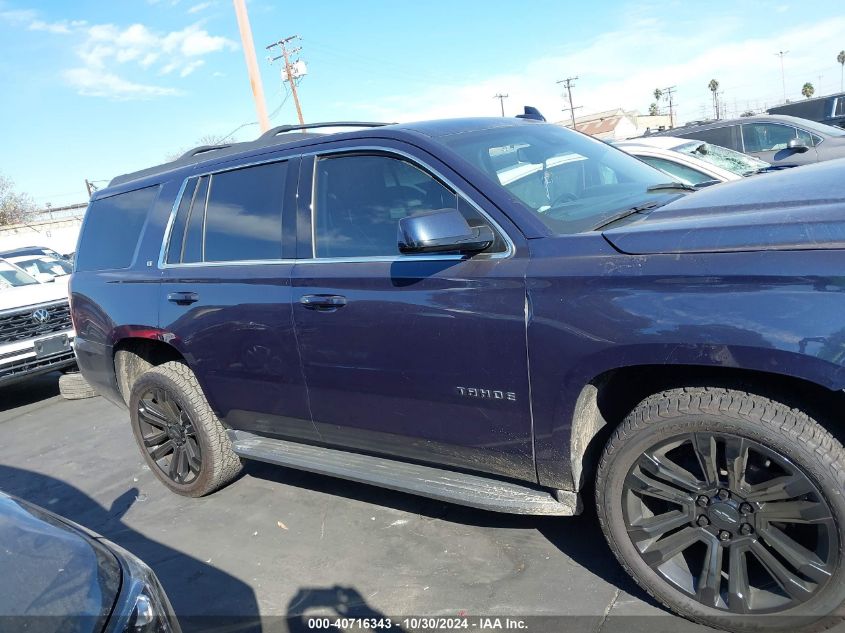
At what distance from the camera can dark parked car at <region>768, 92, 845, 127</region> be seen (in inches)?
590

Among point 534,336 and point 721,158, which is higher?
point 721,158

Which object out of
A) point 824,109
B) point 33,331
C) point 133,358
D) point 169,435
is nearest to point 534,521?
point 169,435

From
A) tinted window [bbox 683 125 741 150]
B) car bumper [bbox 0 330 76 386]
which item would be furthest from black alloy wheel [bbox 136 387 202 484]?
tinted window [bbox 683 125 741 150]

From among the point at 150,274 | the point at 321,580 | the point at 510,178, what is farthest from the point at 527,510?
the point at 150,274

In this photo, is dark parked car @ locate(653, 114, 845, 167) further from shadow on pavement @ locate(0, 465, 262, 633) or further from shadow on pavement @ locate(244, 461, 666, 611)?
shadow on pavement @ locate(0, 465, 262, 633)

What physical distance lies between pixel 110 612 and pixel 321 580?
4.82 feet

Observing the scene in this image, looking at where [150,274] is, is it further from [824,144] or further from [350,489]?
[824,144]

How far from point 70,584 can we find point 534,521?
2.15 metres

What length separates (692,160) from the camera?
605 centimetres

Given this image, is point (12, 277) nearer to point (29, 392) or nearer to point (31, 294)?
point (31, 294)

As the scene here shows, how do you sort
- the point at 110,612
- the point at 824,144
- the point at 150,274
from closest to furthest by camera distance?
the point at 110,612
the point at 150,274
the point at 824,144

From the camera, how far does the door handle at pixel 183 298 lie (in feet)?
11.8

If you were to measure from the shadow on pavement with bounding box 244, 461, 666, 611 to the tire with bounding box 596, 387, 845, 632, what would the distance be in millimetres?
289

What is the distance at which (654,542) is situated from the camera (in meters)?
2.41
